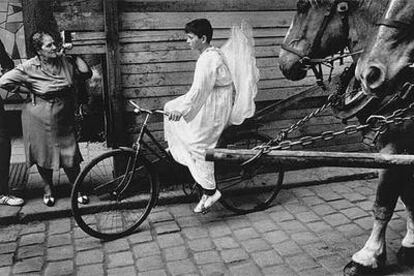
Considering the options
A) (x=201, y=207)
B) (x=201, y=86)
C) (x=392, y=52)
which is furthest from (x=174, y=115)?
(x=392, y=52)

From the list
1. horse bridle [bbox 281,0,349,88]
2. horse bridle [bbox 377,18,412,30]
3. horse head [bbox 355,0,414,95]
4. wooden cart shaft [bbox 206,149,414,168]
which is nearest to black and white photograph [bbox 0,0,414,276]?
horse bridle [bbox 281,0,349,88]

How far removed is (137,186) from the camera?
5.84 metres

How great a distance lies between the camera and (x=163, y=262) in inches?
173

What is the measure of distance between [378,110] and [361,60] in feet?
2.23

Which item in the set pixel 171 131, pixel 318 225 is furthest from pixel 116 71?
pixel 318 225

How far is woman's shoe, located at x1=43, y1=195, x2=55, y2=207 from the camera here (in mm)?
5414

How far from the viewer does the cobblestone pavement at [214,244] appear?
4.29m

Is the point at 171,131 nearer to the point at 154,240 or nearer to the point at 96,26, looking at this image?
the point at 154,240

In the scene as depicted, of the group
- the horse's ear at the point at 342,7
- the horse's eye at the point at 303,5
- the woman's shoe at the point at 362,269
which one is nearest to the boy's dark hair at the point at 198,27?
the horse's eye at the point at 303,5

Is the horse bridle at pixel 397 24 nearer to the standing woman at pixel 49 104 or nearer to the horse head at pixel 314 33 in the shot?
the horse head at pixel 314 33

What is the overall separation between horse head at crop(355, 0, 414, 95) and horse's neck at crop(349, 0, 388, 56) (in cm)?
38

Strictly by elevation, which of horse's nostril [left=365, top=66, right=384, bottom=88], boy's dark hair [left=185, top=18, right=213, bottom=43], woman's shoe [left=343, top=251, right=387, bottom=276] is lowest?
woman's shoe [left=343, top=251, right=387, bottom=276]

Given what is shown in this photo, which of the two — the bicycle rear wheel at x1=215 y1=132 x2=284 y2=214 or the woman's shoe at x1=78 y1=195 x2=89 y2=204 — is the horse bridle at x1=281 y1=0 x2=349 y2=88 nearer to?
the bicycle rear wheel at x1=215 y1=132 x2=284 y2=214

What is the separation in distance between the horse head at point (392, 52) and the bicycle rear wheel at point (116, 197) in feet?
8.69
